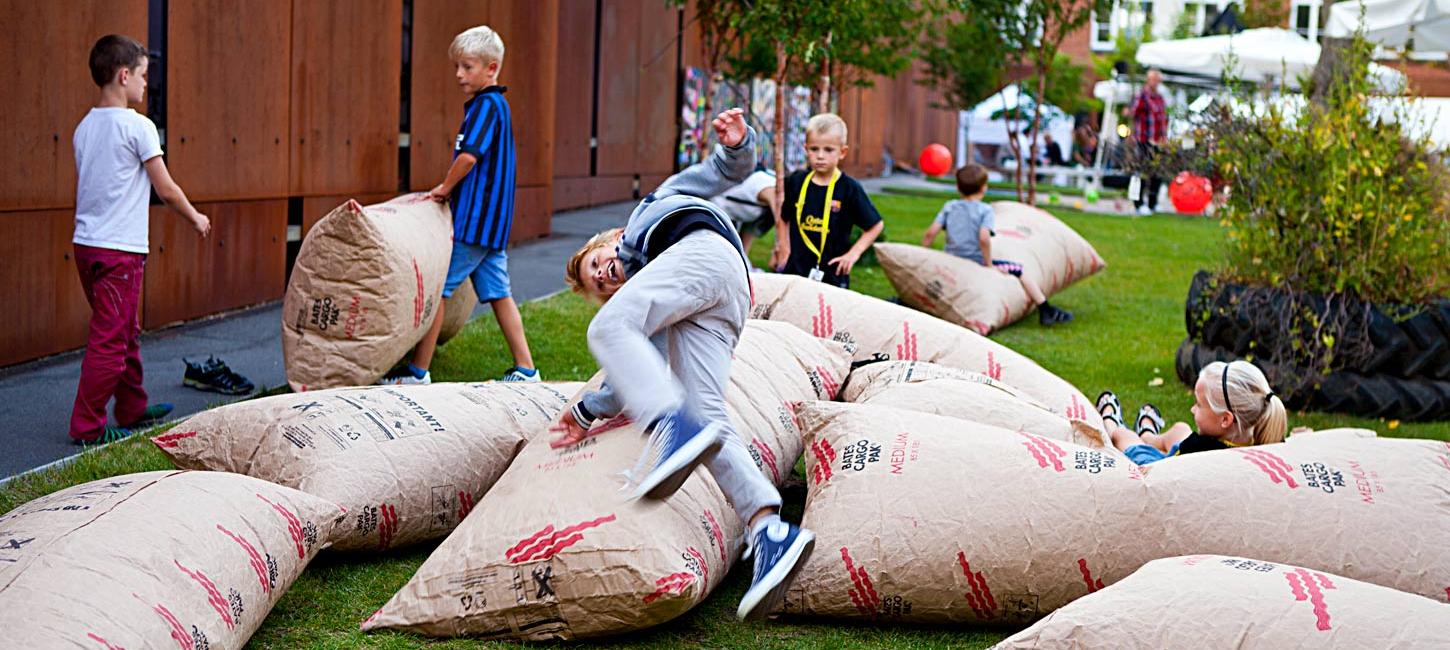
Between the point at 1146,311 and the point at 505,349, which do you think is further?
the point at 1146,311

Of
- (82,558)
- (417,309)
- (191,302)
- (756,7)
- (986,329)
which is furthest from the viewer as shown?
(756,7)

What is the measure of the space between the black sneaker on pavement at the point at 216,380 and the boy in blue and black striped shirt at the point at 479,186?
60 cm

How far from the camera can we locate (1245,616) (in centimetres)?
304

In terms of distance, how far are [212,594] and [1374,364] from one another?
5.25m

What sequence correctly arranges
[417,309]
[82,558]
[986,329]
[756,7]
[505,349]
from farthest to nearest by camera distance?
1. [756,7]
2. [986,329]
3. [505,349]
4. [417,309]
5. [82,558]

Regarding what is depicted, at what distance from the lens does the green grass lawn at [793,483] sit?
3.60 m

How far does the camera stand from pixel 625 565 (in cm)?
338

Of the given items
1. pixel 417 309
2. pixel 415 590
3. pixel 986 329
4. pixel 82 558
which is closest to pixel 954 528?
pixel 415 590

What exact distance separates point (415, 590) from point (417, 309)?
2.39m

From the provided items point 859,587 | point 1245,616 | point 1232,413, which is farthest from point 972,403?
point 1245,616

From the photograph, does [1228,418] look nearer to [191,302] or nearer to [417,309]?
[417,309]

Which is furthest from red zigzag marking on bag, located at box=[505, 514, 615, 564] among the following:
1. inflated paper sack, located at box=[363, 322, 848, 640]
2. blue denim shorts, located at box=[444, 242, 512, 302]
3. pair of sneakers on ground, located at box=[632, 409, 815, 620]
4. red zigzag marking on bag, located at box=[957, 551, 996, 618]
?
blue denim shorts, located at box=[444, 242, 512, 302]

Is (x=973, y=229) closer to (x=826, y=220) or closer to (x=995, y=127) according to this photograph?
(x=826, y=220)

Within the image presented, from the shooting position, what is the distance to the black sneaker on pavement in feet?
19.7
